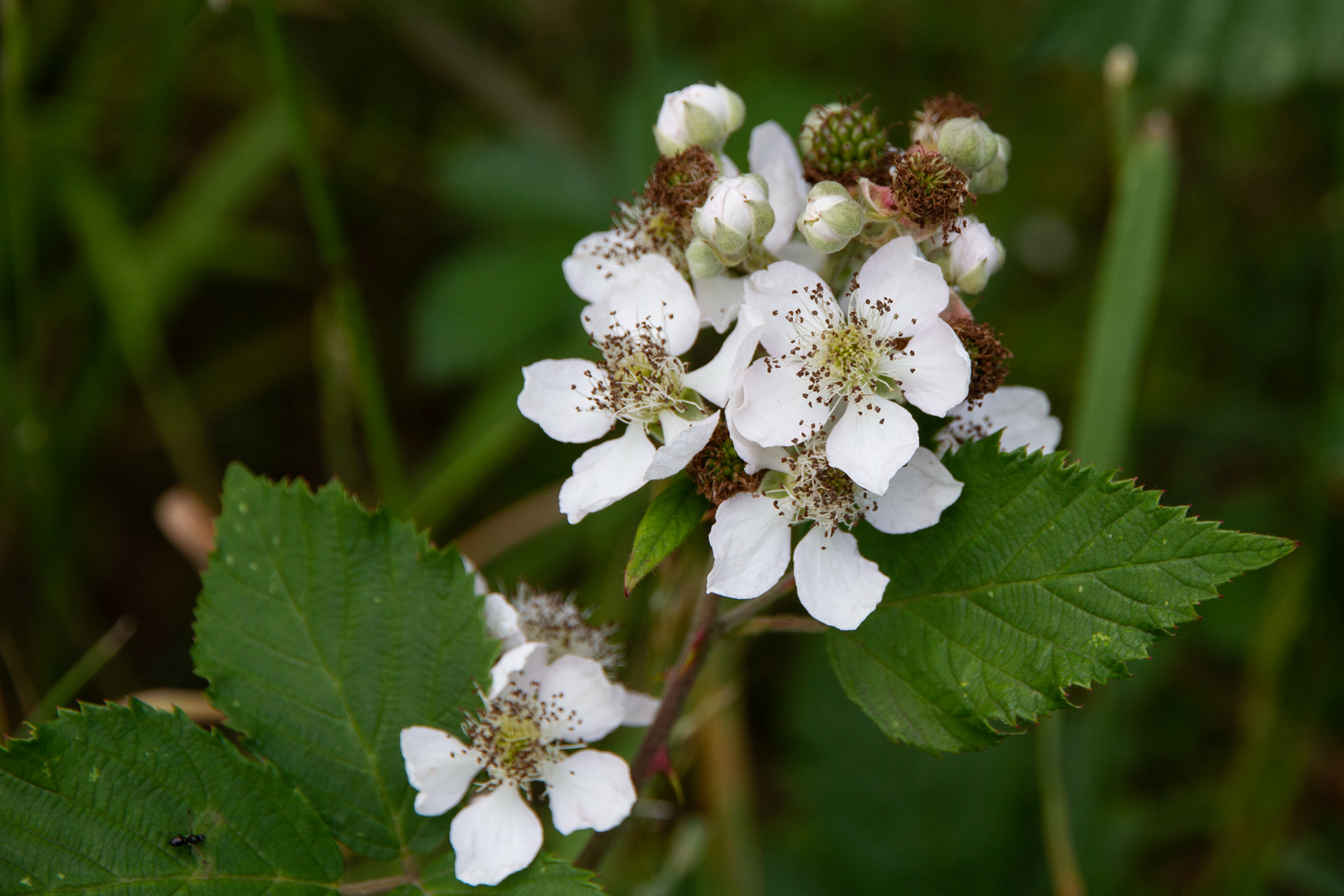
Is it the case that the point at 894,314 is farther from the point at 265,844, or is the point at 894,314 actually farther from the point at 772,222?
the point at 265,844

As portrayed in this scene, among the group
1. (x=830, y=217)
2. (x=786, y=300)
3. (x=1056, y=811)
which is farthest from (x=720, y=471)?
(x=1056, y=811)

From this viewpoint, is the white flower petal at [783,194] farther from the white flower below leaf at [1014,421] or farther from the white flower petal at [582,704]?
the white flower petal at [582,704]

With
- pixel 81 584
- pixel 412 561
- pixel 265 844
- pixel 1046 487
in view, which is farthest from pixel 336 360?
pixel 1046 487

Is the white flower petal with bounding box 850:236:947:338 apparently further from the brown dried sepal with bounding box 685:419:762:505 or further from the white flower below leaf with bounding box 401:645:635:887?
the white flower below leaf with bounding box 401:645:635:887

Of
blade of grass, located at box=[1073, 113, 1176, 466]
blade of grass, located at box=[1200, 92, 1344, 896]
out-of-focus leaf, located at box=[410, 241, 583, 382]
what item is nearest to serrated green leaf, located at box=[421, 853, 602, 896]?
blade of grass, located at box=[1073, 113, 1176, 466]

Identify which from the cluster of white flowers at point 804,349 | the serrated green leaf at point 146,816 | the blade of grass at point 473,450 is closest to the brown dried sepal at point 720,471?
the cluster of white flowers at point 804,349
